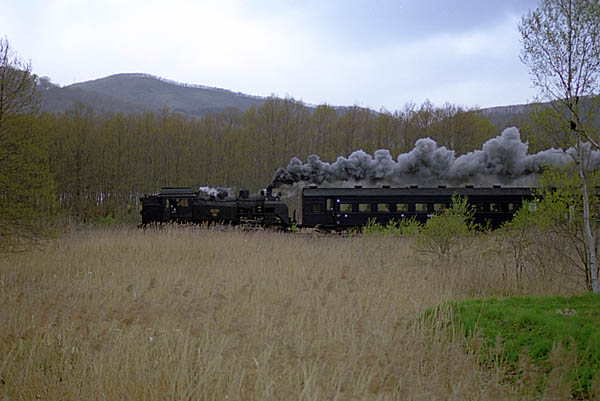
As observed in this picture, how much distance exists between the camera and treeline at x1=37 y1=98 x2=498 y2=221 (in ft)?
111

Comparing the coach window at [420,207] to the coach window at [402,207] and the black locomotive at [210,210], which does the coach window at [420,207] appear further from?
the black locomotive at [210,210]

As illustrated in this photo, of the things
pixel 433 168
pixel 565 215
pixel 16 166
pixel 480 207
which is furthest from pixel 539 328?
pixel 433 168

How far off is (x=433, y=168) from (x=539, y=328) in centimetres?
2304

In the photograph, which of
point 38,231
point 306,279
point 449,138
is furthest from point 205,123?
point 306,279

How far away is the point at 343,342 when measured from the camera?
16.9 feet

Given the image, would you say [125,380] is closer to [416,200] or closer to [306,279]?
[306,279]

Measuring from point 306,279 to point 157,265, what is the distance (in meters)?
4.94

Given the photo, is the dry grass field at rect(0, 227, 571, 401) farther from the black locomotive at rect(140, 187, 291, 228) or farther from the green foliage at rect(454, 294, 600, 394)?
the black locomotive at rect(140, 187, 291, 228)

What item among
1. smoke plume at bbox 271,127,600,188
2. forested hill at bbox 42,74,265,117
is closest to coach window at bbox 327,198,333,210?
smoke plume at bbox 271,127,600,188

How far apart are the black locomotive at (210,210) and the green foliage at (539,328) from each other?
16939 millimetres

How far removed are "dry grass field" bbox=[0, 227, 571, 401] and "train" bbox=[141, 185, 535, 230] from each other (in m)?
11.9

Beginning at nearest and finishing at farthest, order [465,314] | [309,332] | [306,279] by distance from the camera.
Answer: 1. [309,332]
2. [465,314]
3. [306,279]

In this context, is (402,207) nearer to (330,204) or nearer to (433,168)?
(330,204)

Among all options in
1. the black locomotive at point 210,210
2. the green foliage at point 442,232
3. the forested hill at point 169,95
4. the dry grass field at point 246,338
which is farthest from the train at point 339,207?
the forested hill at point 169,95
